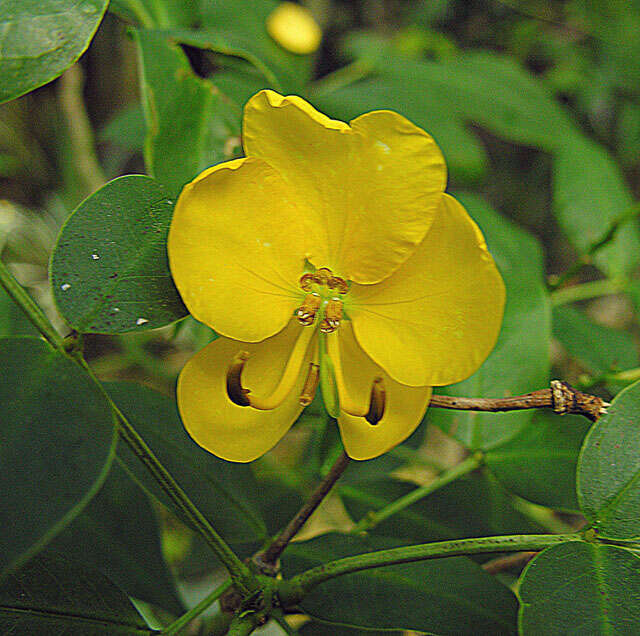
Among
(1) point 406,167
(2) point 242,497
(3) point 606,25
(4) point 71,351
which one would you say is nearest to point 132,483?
(2) point 242,497

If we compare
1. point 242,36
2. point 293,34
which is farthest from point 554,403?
point 293,34

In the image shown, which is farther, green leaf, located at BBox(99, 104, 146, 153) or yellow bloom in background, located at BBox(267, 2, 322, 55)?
yellow bloom in background, located at BBox(267, 2, 322, 55)

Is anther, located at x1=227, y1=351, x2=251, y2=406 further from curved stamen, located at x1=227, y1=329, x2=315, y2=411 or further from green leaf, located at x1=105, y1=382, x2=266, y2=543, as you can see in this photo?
green leaf, located at x1=105, y1=382, x2=266, y2=543

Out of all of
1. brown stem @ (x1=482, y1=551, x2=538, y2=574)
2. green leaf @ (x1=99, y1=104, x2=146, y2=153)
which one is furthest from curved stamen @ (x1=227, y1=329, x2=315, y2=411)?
green leaf @ (x1=99, y1=104, x2=146, y2=153)

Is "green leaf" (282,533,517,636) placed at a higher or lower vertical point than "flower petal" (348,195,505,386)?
lower

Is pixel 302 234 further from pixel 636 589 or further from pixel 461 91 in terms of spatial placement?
pixel 461 91

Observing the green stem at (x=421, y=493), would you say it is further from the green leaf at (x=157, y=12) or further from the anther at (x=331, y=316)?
the green leaf at (x=157, y=12)
